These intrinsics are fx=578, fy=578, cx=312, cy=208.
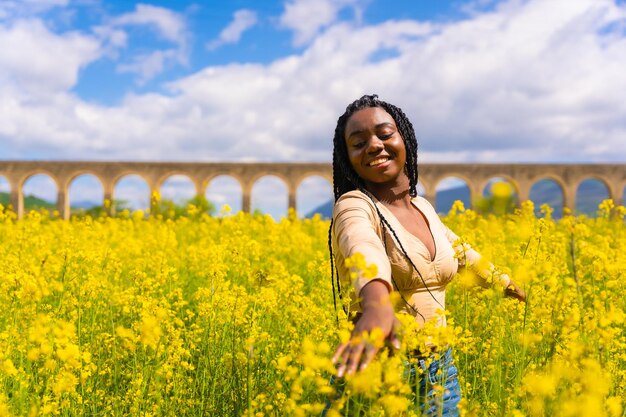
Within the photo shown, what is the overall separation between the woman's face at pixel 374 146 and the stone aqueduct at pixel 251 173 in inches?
1046

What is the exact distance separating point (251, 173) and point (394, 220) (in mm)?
27217

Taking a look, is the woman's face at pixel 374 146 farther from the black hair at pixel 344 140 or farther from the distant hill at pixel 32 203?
the distant hill at pixel 32 203

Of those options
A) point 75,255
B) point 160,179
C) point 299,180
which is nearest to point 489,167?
point 299,180

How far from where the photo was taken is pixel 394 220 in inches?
78.3

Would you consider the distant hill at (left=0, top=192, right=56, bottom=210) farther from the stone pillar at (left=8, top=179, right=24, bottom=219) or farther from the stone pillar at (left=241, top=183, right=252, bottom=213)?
the stone pillar at (left=241, top=183, right=252, bottom=213)

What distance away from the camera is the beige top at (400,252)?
168 cm

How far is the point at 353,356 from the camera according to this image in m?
1.27

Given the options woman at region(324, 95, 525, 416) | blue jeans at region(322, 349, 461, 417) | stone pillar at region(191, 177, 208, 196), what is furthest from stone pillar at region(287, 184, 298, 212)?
blue jeans at region(322, 349, 461, 417)

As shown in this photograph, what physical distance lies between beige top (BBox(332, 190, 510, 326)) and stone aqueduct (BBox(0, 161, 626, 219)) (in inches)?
1048

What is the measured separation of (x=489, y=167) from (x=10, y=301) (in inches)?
1106

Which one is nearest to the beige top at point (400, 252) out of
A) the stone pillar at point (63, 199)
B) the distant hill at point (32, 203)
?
the distant hill at point (32, 203)

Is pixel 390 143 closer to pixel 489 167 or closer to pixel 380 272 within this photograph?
pixel 380 272

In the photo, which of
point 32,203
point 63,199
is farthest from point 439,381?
point 32,203

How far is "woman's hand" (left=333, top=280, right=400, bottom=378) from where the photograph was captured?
4.15 feet
